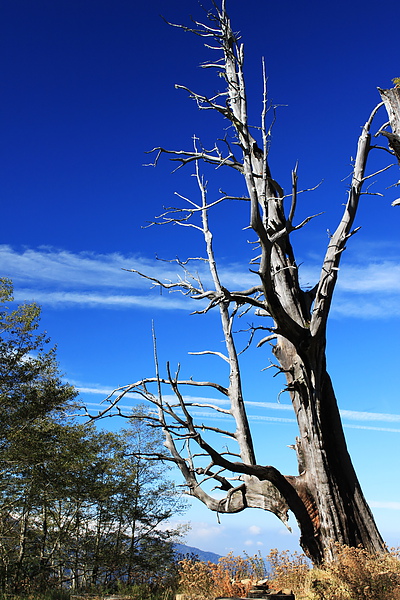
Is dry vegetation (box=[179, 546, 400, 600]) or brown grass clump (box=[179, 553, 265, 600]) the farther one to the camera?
brown grass clump (box=[179, 553, 265, 600])

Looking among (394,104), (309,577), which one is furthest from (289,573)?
(394,104)

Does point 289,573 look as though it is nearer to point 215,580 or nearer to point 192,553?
point 215,580

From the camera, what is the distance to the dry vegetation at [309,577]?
543 centimetres

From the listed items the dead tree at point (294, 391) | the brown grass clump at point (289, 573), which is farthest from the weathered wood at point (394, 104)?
the brown grass clump at point (289, 573)

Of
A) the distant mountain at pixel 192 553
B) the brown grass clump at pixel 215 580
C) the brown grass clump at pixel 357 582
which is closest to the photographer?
the brown grass clump at pixel 357 582

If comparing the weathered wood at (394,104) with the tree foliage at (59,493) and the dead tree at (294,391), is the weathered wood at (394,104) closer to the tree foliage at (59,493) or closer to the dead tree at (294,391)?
the dead tree at (294,391)

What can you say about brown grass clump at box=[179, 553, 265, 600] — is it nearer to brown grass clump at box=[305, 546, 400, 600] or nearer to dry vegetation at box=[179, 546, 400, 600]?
dry vegetation at box=[179, 546, 400, 600]

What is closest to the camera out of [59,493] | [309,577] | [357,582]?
[357,582]

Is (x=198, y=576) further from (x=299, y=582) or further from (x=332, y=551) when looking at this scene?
(x=332, y=551)

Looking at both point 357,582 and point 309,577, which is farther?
point 309,577

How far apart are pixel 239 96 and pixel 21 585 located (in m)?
12.0

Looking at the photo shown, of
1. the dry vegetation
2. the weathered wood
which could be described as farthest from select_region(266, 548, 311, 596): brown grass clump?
the weathered wood

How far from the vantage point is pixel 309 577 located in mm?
6562

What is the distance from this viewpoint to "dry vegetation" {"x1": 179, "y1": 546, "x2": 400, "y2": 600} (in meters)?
5.43
